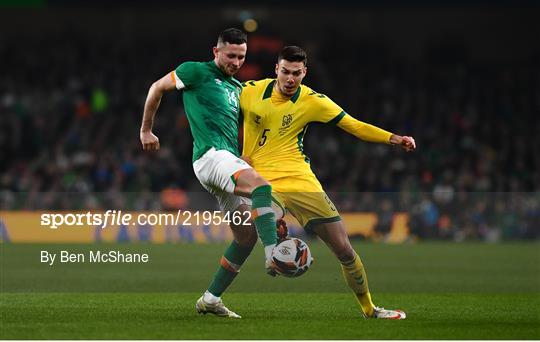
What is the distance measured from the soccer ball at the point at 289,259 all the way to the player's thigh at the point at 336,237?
119 centimetres

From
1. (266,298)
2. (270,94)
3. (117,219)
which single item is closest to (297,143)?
(270,94)

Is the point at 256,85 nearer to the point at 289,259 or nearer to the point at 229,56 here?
the point at 229,56

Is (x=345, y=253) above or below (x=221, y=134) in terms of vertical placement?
below

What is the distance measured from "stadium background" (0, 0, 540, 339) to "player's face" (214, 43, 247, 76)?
16.1ft

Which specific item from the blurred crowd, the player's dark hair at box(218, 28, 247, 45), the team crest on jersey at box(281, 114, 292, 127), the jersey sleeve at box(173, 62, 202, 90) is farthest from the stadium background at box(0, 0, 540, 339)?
the player's dark hair at box(218, 28, 247, 45)

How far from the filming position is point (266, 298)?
12531mm

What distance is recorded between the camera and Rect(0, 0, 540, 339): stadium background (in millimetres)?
18938

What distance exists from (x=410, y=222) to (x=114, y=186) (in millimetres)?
7709

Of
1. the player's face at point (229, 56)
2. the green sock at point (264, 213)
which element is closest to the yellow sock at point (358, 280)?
the green sock at point (264, 213)

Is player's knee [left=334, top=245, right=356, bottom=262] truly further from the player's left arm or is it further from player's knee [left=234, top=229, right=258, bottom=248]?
the player's left arm

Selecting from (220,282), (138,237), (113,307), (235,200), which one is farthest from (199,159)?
(138,237)

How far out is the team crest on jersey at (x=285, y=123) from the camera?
401 inches

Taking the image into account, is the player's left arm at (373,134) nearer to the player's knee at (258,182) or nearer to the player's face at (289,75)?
the player's face at (289,75)

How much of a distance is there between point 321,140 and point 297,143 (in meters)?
20.2
